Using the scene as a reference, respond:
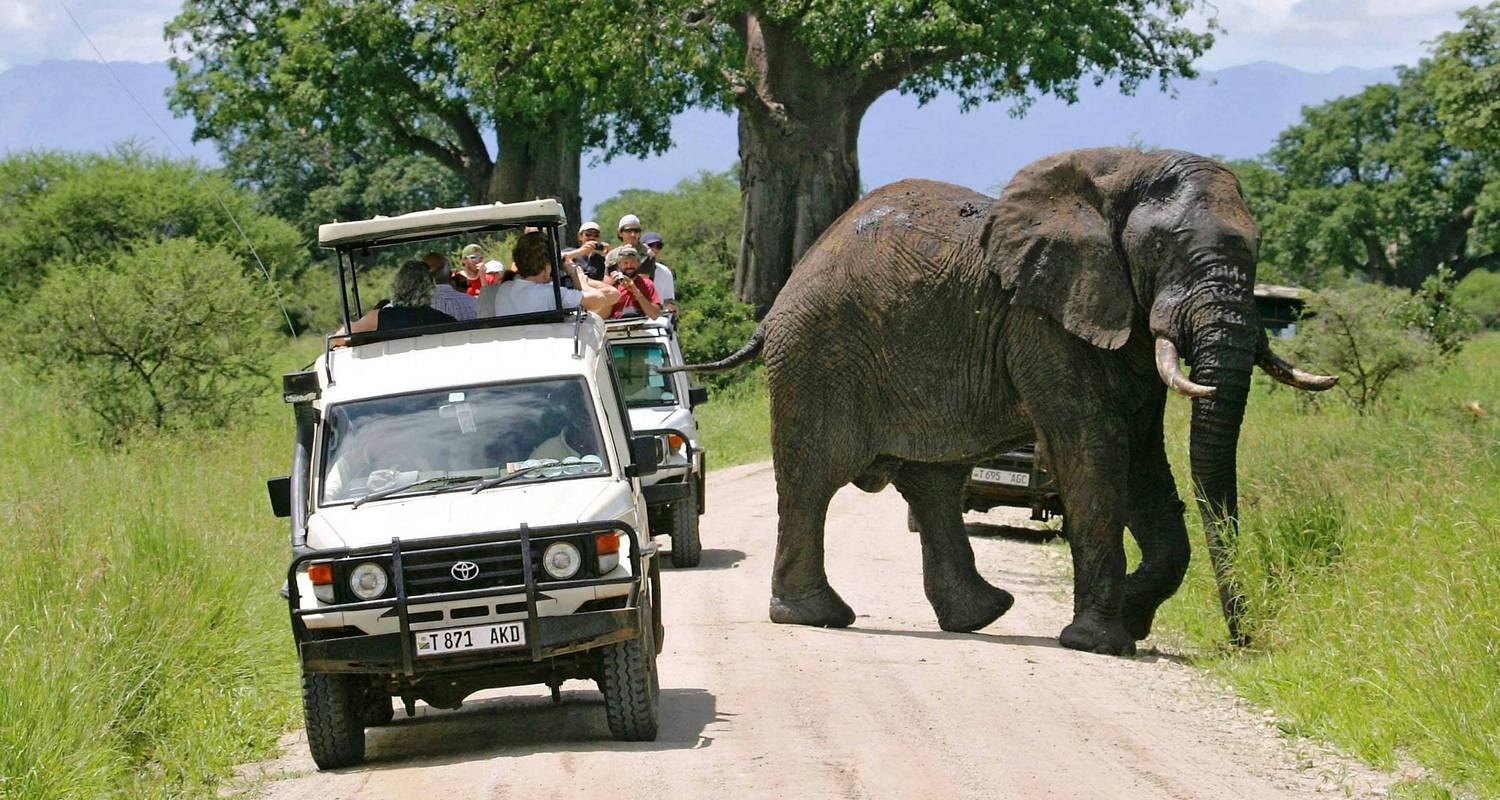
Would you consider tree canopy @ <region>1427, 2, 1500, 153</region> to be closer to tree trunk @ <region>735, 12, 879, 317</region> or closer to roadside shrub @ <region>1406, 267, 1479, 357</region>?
roadside shrub @ <region>1406, 267, 1479, 357</region>

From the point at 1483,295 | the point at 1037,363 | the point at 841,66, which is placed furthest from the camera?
the point at 1483,295

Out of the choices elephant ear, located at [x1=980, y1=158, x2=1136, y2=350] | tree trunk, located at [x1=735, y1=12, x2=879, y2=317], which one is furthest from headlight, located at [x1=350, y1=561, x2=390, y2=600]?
tree trunk, located at [x1=735, y1=12, x2=879, y2=317]

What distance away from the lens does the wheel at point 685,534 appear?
604 inches

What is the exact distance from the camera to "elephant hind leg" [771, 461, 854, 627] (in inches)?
517

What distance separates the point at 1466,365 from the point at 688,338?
13.5 metres

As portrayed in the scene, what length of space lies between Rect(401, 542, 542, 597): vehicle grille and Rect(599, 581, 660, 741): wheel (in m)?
0.54

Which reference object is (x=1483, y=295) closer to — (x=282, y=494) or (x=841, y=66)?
(x=841, y=66)

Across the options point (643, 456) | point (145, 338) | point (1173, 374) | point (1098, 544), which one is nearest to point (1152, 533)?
point (1098, 544)

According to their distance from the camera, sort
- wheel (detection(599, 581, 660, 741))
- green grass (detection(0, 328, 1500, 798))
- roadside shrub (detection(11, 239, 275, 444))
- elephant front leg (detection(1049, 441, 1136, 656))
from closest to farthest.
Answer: green grass (detection(0, 328, 1500, 798))
wheel (detection(599, 581, 660, 741))
elephant front leg (detection(1049, 441, 1136, 656))
roadside shrub (detection(11, 239, 275, 444))

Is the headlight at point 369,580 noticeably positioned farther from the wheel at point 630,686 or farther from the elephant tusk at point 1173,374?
the elephant tusk at point 1173,374

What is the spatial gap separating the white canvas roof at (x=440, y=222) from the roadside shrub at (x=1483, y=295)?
57.5 meters

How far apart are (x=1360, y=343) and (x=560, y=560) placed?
59.9 feet

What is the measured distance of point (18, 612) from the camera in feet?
32.8

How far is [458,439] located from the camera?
929 cm
